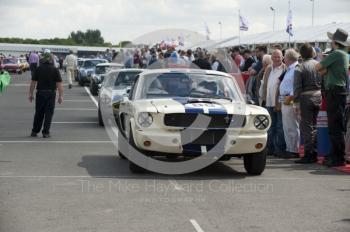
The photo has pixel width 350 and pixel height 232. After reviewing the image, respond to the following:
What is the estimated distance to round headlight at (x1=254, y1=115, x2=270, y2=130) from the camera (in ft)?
33.3

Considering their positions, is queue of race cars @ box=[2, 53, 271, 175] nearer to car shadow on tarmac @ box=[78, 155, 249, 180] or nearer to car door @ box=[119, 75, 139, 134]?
car door @ box=[119, 75, 139, 134]

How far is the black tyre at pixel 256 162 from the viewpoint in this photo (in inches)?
404

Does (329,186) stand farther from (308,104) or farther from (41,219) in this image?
(41,219)

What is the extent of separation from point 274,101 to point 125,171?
135 inches

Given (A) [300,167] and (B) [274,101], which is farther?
(B) [274,101]

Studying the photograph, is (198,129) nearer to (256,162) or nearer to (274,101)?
(256,162)

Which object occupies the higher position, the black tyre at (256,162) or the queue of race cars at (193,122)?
the queue of race cars at (193,122)

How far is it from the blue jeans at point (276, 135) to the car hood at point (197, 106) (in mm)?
2165

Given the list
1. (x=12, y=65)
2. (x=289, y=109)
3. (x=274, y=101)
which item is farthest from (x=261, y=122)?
(x=12, y=65)

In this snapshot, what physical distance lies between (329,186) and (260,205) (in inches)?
70.3

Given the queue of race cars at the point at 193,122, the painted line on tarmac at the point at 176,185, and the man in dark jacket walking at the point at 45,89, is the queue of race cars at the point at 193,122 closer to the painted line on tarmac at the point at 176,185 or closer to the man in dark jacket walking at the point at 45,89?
the painted line on tarmac at the point at 176,185

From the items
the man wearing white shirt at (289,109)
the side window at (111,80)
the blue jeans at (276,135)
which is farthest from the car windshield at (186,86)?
the side window at (111,80)

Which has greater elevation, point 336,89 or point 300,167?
point 336,89

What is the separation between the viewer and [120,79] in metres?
18.9
